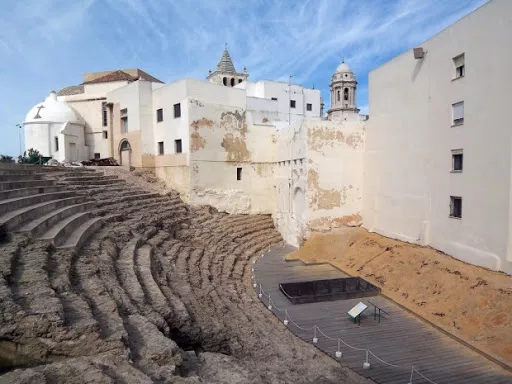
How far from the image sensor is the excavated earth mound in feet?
15.3

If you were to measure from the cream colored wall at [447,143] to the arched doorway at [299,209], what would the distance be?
3.33 metres

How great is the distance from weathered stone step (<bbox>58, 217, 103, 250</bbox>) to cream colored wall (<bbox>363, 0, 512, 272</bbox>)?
38.1ft

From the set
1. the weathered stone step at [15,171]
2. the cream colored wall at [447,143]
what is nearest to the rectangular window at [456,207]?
the cream colored wall at [447,143]

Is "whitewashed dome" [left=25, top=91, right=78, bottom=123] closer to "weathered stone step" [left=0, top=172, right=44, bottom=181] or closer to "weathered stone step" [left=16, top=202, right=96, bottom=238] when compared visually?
"weathered stone step" [left=0, top=172, right=44, bottom=181]

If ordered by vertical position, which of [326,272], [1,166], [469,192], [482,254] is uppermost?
[1,166]

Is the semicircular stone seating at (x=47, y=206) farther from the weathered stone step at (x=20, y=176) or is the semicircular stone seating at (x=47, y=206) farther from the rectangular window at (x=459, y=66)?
the rectangular window at (x=459, y=66)

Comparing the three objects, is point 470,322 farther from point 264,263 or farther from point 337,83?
point 337,83

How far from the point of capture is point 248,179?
22.2 metres

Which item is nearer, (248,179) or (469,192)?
(469,192)

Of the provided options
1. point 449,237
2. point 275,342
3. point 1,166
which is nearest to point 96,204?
point 1,166

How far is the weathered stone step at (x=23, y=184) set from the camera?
11.4 meters

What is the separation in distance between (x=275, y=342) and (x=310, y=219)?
388 inches

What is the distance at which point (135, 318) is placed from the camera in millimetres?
6254

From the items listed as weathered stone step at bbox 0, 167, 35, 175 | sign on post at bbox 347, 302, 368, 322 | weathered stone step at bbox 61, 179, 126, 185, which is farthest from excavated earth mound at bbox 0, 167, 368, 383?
weathered stone step at bbox 0, 167, 35, 175
